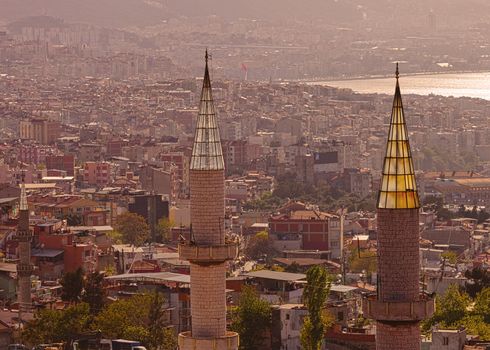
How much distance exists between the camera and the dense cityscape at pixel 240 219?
15.0 meters

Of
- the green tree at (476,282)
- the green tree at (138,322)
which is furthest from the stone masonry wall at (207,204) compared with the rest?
the green tree at (476,282)

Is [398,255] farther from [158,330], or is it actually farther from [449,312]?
[449,312]

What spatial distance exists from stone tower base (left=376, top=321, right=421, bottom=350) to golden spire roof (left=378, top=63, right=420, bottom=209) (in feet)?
2.21

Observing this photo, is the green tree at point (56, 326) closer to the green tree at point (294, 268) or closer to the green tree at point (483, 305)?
the green tree at point (483, 305)

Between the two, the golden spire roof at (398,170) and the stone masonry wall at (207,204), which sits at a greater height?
the golden spire roof at (398,170)

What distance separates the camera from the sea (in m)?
179

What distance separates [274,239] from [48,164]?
28.7 m

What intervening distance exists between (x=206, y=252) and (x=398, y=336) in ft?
7.13

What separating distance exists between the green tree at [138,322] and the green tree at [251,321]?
0.82 metres

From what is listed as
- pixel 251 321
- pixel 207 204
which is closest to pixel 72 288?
pixel 251 321

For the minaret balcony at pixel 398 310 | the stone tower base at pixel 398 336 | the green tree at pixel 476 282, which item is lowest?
the green tree at pixel 476 282

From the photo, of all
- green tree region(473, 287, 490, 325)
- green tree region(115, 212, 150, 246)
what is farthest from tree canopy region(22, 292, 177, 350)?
green tree region(115, 212, 150, 246)

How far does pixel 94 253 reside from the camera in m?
41.8

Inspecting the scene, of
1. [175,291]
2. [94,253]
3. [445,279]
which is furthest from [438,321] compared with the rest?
[94,253]
